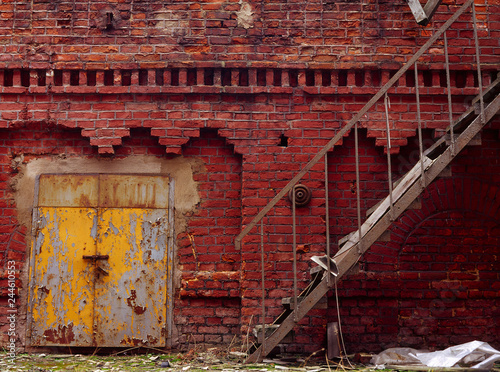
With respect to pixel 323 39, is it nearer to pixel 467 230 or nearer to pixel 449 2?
pixel 449 2

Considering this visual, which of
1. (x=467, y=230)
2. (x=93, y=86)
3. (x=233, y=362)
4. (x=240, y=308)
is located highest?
(x=93, y=86)

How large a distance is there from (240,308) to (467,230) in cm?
243

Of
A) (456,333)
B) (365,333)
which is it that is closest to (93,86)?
(365,333)

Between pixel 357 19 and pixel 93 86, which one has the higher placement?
pixel 357 19

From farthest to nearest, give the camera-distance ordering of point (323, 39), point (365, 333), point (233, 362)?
1. point (323, 39)
2. point (365, 333)
3. point (233, 362)

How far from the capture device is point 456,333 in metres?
4.91

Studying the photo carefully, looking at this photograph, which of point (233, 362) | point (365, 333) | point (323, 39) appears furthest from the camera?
point (323, 39)

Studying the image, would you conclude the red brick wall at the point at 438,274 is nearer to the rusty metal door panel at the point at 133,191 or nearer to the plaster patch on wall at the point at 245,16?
the rusty metal door panel at the point at 133,191

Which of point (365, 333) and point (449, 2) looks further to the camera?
point (449, 2)

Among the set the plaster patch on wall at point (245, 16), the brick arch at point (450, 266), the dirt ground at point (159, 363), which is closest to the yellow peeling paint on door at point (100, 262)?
the dirt ground at point (159, 363)

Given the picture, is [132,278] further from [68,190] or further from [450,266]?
[450,266]

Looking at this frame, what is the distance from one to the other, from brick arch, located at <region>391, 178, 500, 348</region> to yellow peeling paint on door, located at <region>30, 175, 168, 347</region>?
244 cm

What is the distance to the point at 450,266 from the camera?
5.01 metres

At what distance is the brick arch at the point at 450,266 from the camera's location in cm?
492
